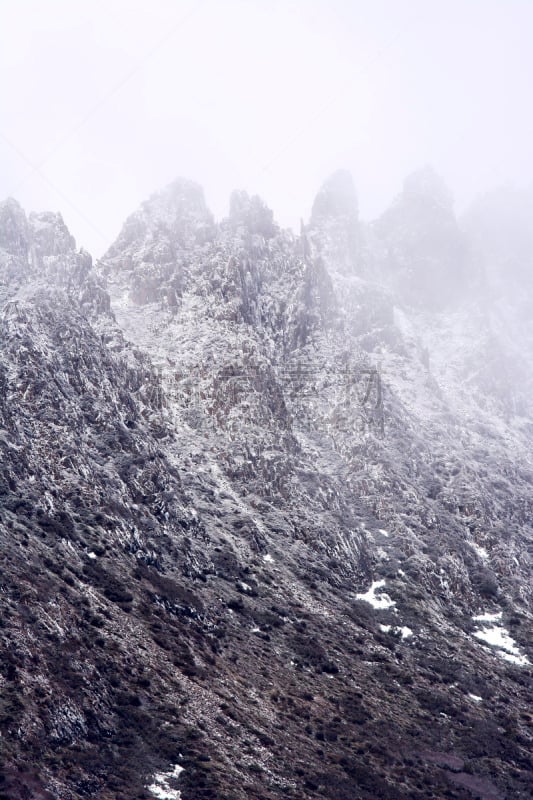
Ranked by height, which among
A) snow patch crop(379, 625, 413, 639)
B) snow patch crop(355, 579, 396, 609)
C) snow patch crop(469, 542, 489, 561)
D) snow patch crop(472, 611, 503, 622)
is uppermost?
snow patch crop(469, 542, 489, 561)

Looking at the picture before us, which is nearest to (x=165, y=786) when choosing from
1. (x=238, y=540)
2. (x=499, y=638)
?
(x=238, y=540)

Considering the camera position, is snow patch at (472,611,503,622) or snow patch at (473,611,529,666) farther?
snow patch at (472,611,503,622)

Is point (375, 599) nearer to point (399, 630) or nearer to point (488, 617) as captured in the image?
point (399, 630)

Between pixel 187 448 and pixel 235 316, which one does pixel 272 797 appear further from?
pixel 235 316

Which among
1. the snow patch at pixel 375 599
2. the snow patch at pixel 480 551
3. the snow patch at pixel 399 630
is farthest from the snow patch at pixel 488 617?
the snow patch at pixel 399 630

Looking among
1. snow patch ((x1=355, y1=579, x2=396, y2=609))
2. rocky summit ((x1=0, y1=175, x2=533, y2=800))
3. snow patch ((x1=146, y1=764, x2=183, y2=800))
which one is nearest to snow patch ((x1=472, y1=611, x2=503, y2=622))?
rocky summit ((x1=0, y1=175, x2=533, y2=800))

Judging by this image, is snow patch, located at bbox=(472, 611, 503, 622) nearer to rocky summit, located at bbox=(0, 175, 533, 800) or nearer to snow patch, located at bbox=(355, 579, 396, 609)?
rocky summit, located at bbox=(0, 175, 533, 800)

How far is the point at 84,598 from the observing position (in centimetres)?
8969

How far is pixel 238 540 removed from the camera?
124 metres

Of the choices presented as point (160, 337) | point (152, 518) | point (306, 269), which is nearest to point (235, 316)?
point (160, 337)

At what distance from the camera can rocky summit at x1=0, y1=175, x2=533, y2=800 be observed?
3056 inches

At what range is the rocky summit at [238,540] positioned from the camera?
77.6 meters

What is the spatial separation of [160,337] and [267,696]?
90.1 meters

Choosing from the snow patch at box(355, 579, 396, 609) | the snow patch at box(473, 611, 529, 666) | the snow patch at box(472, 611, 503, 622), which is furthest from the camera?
Result: the snow patch at box(472, 611, 503, 622)
